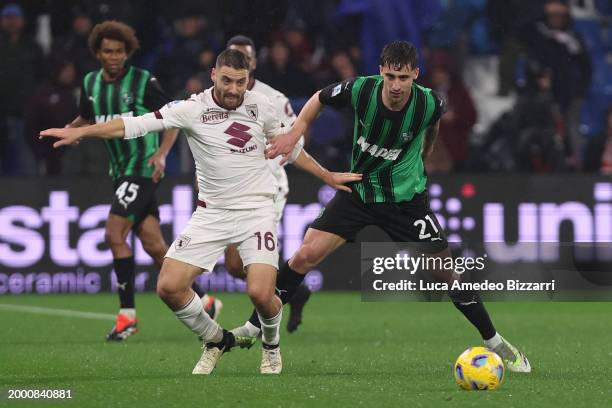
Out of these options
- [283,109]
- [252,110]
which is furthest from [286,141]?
[283,109]

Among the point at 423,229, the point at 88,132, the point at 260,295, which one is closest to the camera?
the point at 88,132

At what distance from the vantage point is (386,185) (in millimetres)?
8297

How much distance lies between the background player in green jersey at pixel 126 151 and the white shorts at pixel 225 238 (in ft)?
7.99

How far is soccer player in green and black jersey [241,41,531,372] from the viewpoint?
26.7 ft

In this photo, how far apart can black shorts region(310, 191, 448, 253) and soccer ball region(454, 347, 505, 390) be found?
1313 mm

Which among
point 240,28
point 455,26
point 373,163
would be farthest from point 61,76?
point 373,163

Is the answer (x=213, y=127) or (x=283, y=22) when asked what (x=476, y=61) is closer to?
(x=283, y=22)

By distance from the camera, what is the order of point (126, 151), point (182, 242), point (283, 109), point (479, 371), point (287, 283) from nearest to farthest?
point (479, 371), point (182, 242), point (287, 283), point (283, 109), point (126, 151)

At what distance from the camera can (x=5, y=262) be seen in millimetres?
14141

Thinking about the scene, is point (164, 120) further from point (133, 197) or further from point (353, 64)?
point (353, 64)

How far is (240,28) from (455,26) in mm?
2392

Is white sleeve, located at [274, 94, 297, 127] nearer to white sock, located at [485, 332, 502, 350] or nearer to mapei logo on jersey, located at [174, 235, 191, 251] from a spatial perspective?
mapei logo on jersey, located at [174, 235, 191, 251]

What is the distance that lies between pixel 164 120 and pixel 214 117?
29 centimetres

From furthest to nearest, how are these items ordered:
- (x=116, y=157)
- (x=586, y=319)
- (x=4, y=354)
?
(x=586, y=319) → (x=116, y=157) → (x=4, y=354)
